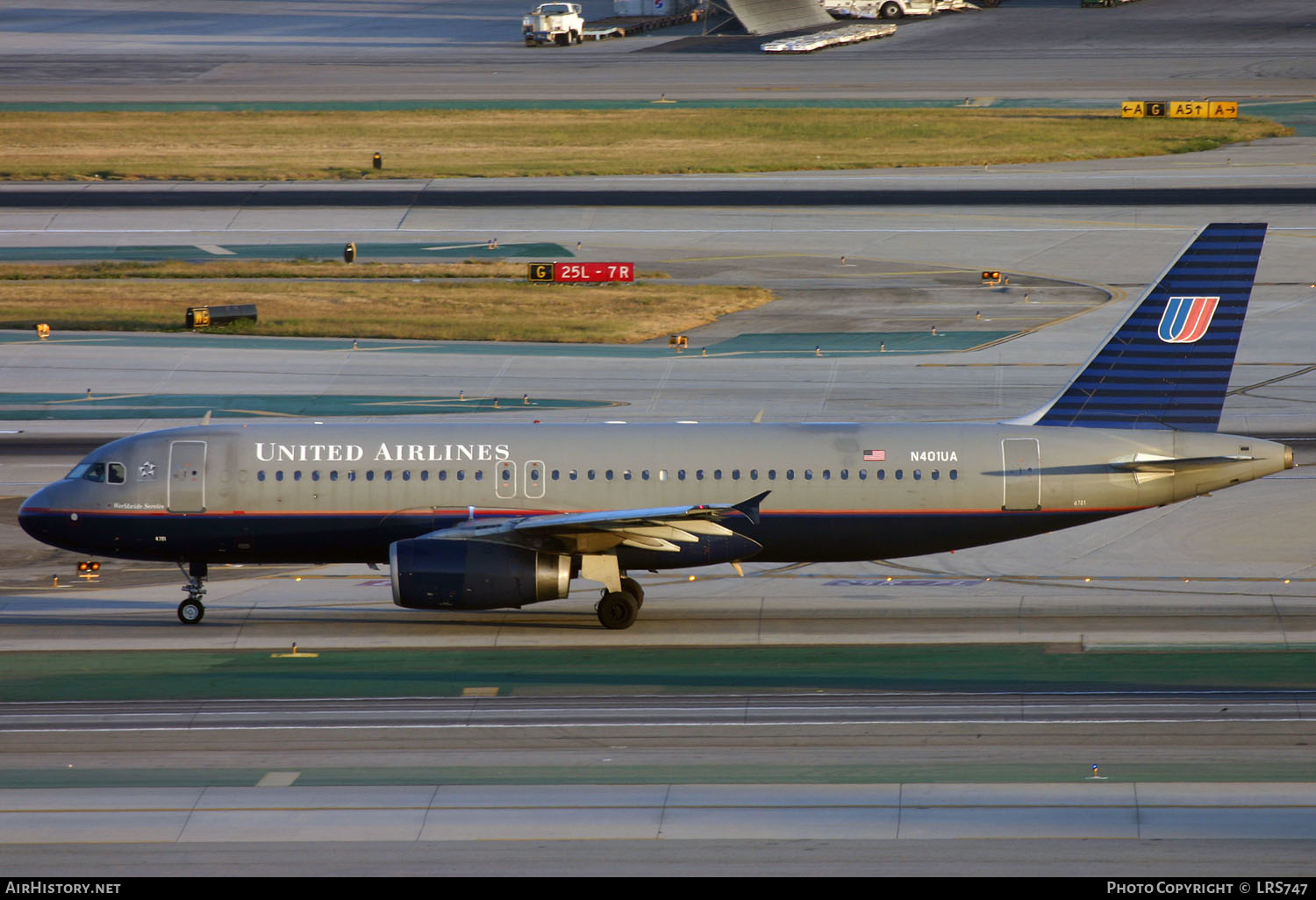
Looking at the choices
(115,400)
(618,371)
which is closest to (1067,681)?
(618,371)

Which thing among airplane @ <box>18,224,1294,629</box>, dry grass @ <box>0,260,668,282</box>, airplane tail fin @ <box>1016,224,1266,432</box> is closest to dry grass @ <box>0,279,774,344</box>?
dry grass @ <box>0,260,668,282</box>

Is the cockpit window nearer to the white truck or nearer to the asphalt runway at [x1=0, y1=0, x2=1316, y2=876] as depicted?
the asphalt runway at [x1=0, y1=0, x2=1316, y2=876]

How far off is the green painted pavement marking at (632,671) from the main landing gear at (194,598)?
190cm

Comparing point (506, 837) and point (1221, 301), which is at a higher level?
point (1221, 301)

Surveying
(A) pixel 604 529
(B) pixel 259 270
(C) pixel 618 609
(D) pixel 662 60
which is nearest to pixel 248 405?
(B) pixel 259 270

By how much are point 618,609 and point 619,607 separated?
4 cm

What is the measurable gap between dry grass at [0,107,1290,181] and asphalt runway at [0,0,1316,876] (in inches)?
128

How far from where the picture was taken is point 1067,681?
2928 cm

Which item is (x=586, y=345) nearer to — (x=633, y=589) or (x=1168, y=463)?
(x=633, y=589)

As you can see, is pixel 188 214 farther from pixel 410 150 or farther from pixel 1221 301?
pixel 1221 301

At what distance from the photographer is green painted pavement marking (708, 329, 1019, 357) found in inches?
2238

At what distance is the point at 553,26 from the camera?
12244cm
